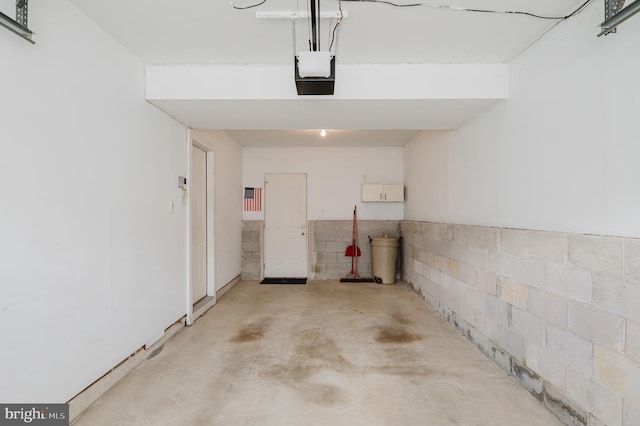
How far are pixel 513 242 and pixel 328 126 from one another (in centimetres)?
222

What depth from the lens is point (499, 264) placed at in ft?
9.27

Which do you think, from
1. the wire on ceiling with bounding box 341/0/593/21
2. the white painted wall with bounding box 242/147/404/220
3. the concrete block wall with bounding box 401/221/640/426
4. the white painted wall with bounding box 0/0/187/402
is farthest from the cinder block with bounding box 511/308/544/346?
the white painted wall with bounding box 242/147/404/220

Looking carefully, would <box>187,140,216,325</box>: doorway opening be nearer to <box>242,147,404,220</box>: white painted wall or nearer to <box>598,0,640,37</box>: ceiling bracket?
<box>242,147,404,220</box>: white painted wall

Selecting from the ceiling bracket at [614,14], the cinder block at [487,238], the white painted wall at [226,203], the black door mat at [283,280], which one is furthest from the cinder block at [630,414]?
the black door mat at [283,280]

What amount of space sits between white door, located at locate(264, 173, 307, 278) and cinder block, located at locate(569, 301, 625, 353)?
4.84 m

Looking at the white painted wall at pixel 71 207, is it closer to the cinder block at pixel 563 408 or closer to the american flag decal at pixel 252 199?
the cinder block at pixel 563 408

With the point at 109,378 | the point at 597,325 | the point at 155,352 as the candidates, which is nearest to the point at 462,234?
the point at 597,325

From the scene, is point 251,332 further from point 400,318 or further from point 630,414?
point 630,414

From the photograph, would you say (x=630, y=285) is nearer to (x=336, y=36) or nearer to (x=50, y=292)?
(x=336, y=36)

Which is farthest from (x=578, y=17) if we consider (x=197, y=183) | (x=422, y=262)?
(x=197, y=183)

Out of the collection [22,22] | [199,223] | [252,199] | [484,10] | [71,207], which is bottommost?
[199,223]

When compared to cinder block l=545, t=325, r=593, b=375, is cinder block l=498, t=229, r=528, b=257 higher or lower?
higher

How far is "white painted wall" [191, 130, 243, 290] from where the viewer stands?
4.87 meters

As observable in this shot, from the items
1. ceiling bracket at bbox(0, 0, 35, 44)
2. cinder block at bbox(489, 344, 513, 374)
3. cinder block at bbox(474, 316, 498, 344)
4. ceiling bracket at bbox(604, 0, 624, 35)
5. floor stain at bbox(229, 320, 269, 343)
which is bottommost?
floor stain at bbox(229, 320, 269, 343)
